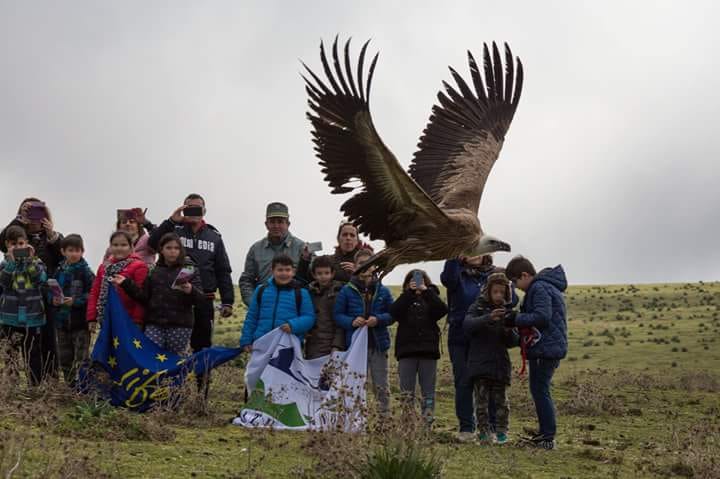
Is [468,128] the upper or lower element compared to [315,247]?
upper

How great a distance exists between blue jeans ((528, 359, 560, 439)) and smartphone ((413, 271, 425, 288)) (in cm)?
147

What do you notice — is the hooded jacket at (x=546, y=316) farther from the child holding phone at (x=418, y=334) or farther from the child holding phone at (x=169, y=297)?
the child holding phone at (x=169, y=297)

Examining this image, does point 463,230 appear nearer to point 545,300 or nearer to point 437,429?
point 545,300

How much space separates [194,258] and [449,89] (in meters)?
4.84

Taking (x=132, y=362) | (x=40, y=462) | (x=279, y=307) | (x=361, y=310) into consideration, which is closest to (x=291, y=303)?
(x=279, y=307)

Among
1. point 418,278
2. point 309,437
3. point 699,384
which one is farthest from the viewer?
point 699,384

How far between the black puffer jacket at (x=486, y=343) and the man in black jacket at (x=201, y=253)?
108 inches

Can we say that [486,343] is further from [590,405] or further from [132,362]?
[590,405]

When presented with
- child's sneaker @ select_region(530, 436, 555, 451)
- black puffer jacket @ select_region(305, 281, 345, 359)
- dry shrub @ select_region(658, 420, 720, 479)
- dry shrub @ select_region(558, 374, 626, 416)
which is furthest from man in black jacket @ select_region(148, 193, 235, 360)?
dry shrub @ select_region(558, 374, 626, 416)

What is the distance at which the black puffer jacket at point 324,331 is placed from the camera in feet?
31.1

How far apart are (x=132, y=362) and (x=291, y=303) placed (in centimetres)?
177

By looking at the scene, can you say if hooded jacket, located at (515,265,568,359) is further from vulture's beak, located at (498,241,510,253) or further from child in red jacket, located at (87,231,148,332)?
child in red jacket, located at (87,231,148,332)

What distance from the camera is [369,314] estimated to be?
367 inches

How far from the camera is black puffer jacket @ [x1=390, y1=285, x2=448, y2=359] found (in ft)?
30.4
